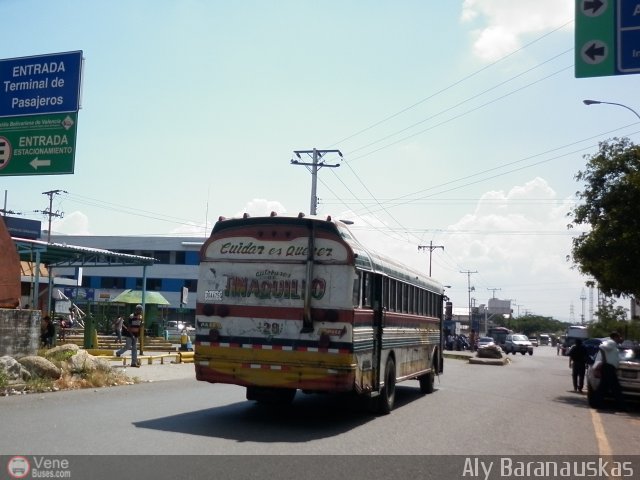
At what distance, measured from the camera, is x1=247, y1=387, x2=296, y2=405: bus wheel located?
43.3 feet

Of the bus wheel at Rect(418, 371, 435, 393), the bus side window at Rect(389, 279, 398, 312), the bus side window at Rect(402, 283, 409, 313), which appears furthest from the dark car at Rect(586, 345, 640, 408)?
the bus side window at Rect(389, 279, 398, 312)

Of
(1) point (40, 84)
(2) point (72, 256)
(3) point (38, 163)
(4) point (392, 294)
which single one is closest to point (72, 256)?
(2) point (72, 256)

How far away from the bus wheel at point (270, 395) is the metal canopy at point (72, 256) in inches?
535

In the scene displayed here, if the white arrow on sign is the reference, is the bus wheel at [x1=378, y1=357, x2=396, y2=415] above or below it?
below

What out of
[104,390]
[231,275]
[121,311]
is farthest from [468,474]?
[121,311]

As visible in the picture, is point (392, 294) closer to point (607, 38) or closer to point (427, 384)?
point (427, 384)

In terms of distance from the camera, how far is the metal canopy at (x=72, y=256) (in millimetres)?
25147

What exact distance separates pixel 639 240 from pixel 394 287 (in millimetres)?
8835

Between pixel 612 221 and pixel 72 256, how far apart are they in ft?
67.6

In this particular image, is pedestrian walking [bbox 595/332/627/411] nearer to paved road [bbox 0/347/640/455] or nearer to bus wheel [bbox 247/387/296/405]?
paved road [bbox 0/347/640/455]

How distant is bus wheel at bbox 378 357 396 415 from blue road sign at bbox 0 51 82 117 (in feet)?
28.5

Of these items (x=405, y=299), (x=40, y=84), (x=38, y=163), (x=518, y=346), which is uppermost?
(x=40, y=84)

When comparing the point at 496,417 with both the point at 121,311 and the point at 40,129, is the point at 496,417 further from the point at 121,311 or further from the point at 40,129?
the point at 121,311

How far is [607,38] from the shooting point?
10.6 meters
